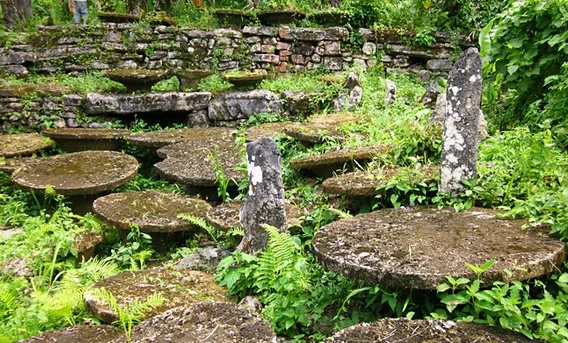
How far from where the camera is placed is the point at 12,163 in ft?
21.9

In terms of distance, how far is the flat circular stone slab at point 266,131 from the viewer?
7117mm

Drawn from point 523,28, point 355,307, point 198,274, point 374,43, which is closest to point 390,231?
point 355,307

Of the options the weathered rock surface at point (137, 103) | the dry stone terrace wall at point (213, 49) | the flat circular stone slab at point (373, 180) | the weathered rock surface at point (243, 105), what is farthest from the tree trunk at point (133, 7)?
the flat circular stone slab at point (373, 180)

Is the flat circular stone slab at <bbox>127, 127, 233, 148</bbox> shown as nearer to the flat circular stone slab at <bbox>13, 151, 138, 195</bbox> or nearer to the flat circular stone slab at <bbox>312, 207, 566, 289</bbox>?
the flat circular stone slab at <bbox>13, 151, 138, 195</bbox>

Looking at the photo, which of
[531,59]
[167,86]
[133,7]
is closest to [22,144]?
[167,86]

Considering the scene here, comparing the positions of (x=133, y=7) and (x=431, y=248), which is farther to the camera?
(x=133, y=7)

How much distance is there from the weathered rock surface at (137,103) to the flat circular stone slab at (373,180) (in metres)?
4.59

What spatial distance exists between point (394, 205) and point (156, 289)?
1.97 m

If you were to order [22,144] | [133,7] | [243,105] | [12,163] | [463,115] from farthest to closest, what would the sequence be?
[133,7] < [243,105] < [22,144] < [12,163] < [463,115]

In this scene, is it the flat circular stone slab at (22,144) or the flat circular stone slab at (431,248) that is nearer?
the flat circular stone slab at (431,248)

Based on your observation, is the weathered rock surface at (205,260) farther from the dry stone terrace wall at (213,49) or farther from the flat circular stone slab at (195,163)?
the dry stone terrace wall at (213,49)

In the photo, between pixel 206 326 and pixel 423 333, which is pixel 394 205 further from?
pixel 206 326

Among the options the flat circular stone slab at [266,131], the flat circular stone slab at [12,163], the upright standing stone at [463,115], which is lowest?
the flat circular stone slab at [12,163]

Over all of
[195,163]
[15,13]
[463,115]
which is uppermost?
[15,13]
